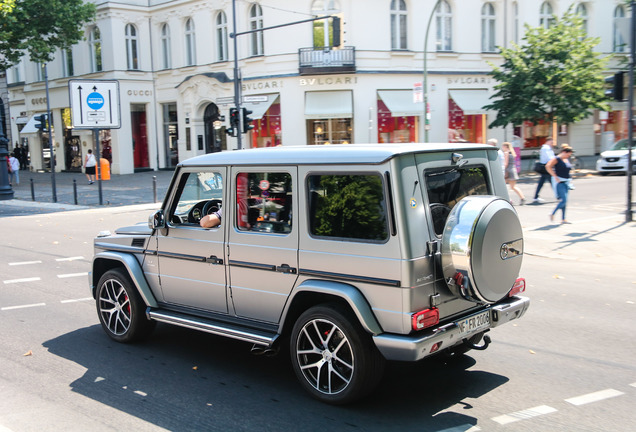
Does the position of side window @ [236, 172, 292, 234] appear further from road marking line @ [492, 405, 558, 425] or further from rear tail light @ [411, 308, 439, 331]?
road marking line @ [492, 405, 558, 425]

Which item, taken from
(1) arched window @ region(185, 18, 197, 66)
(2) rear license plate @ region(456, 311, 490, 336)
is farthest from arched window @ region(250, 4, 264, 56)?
(2) rear license plate @ region(456, 311, 490, 336)

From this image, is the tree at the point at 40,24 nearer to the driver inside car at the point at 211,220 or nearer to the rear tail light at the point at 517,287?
the driver inside car at the point at 211,220

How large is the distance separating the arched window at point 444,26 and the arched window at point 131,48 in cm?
Answer: 1780

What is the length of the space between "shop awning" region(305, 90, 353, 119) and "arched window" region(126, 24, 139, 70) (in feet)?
41.2

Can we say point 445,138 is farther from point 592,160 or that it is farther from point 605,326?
point 605,326

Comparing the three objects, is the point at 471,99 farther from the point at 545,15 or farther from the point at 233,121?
the point at 233,121

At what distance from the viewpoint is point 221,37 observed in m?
34.4

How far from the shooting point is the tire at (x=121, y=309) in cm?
609

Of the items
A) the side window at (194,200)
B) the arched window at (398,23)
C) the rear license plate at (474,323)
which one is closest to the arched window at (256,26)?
the arched window at (398,23)

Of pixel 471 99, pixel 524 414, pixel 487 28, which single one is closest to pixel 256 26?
pixel 471 99

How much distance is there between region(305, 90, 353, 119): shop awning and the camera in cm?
3072

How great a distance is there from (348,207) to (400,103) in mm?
27797

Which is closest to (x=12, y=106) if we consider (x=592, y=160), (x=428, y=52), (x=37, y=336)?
(x=428, y=52)

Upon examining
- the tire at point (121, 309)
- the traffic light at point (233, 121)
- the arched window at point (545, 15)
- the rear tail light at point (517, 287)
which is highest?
the arched window at point (545, 15)
